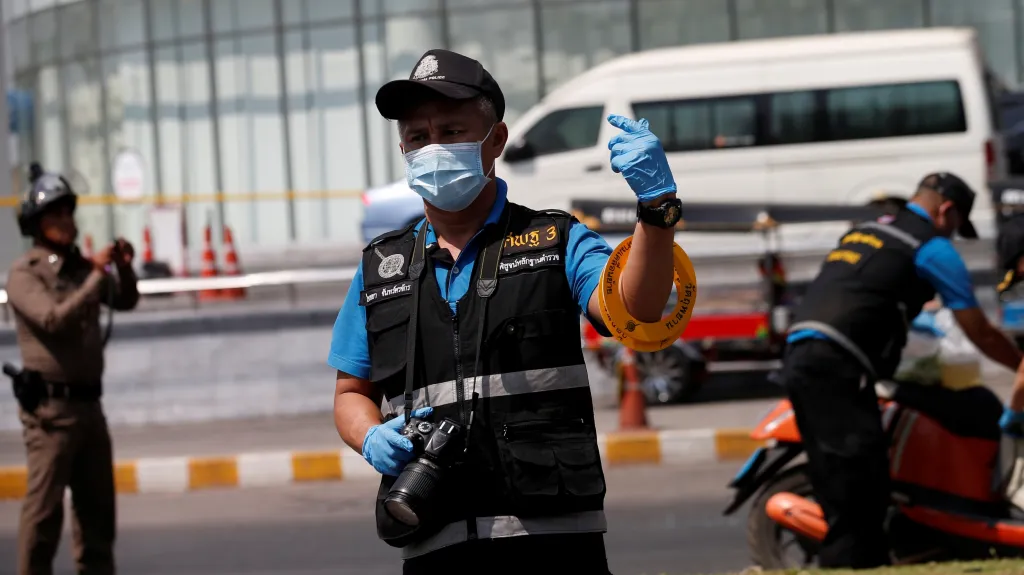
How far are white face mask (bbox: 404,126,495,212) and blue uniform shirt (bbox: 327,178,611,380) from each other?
0.08 metres

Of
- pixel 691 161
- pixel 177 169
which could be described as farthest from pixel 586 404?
pixel 177 169

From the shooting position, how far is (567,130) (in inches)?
720

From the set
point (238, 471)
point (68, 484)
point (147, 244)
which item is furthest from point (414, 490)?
point (147, 244)

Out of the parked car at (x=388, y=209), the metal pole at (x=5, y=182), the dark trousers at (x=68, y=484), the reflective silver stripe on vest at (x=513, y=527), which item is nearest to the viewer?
the reflective silver stripe on vest at (x=513, y=527)

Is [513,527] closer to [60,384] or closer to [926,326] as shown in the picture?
[926,326]

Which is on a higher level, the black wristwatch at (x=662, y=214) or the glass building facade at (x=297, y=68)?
the glass building facade at (x=297, y=68)

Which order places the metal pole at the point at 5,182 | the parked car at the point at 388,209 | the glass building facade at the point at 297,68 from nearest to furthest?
the metal pole at the point at 5,182, the parked car at the point at 388,209, the glass building facade at the point at 297,68

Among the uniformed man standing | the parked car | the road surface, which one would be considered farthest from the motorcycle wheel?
the parked car

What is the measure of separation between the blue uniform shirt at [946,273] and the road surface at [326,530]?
203 cm

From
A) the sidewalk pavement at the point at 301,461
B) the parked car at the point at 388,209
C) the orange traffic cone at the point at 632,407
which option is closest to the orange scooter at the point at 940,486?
the sidewalk pavement at the point at 301,461

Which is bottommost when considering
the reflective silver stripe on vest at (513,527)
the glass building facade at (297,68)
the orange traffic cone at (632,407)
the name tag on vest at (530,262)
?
the orange traffic cone at (632,407)

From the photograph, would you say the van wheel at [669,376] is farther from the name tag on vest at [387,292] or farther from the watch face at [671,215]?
the watch face at [671,215]

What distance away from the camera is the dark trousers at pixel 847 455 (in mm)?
5297

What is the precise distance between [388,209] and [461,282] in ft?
53.2
